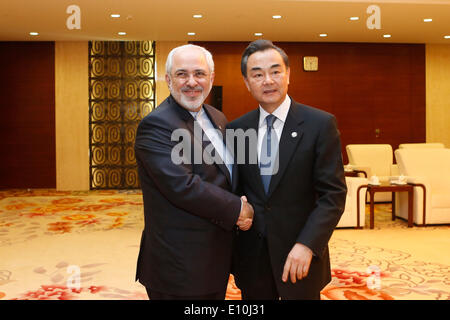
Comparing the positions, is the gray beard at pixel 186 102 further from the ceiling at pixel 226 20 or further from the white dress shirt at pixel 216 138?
the ceiling at pixel 226 20

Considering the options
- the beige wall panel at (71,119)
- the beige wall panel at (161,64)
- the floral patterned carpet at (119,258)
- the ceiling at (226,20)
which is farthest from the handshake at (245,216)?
the beige wall panel at (71,119)

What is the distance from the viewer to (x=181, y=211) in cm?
187

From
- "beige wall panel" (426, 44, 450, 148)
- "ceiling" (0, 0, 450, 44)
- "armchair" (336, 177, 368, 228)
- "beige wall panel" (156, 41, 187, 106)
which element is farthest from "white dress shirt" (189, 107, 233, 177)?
"beige wall panel" (426, 44, 450, 148)

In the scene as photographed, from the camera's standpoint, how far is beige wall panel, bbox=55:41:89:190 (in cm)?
1136

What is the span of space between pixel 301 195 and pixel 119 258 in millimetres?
3633

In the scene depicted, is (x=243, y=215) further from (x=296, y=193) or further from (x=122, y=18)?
(x=122, y=18)

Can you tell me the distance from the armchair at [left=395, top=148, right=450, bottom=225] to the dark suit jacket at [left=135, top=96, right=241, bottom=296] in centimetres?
559

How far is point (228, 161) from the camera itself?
201 cm

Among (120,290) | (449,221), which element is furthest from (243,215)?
Answer: (449,221)

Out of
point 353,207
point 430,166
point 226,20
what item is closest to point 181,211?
point 353,207

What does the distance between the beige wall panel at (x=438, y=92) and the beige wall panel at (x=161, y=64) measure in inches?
242

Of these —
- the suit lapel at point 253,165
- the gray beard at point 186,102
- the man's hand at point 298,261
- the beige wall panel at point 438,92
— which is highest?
the beige wall panel at point 438,92

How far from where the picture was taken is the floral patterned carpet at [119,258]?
406 centimetres

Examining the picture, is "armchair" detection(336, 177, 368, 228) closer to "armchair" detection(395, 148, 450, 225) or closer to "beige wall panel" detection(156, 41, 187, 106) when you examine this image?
"armchair" detection(395, 148, 450, 225)
